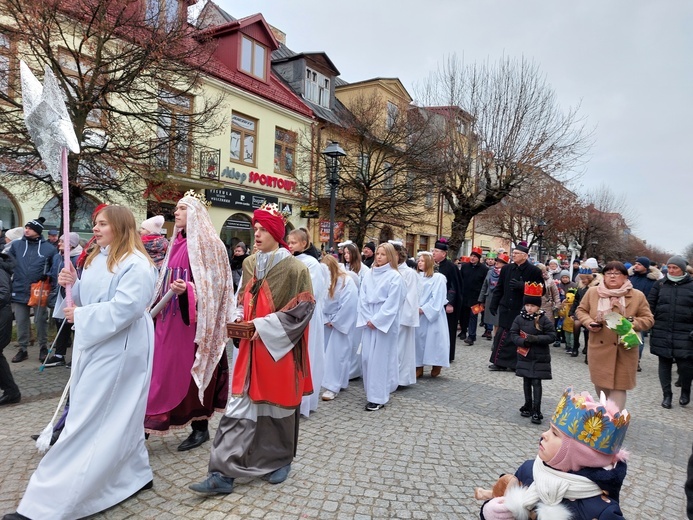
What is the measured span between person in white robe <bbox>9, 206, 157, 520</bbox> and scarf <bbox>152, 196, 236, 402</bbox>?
0.54m

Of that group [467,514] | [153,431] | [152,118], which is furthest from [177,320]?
[152,118]

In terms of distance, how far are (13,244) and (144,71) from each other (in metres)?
3.64

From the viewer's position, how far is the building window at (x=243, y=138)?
17078 mm

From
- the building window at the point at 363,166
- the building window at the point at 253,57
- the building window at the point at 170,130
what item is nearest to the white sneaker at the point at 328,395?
the building window at the point at 170,130

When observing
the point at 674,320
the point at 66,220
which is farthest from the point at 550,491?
the point at 674,320

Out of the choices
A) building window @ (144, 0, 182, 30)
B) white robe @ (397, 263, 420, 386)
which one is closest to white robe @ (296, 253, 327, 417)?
white robe @ (397, 263, 420, 386)

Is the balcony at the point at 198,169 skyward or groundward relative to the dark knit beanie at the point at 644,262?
skyward

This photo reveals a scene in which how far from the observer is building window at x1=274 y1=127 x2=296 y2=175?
62.5 feet

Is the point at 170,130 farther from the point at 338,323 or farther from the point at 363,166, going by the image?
the point at 363,166

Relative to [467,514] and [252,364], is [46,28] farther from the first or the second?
[467,514]

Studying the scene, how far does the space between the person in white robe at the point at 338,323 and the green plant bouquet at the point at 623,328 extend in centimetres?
299

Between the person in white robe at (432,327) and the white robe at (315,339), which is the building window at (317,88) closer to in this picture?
the person in white robe at (432,327)

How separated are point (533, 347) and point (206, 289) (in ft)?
12.4

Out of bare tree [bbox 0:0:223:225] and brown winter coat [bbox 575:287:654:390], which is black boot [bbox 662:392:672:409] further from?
bare tree [bbox 0:0:223:225]
